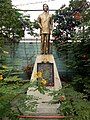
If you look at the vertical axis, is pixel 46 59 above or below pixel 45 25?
below

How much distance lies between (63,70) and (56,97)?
5.45 metres

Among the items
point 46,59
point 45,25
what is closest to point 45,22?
point 45,25

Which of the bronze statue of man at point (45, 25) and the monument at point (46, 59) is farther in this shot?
the bronze statue of man at point (45, 25)

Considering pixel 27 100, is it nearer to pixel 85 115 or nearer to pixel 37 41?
pixel 85 115

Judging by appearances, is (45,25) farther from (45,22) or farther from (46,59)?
(46,59)

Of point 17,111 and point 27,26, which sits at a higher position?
point 27,26

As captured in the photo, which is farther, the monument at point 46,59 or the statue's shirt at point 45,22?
the statue's shirt at point 45,22

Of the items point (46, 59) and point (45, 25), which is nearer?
point (46, 59)

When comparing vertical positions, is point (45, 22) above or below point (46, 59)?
above


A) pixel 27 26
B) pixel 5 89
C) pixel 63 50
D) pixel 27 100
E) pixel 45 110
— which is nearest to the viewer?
pixel 5 89

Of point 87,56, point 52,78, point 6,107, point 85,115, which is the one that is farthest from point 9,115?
point 87,56

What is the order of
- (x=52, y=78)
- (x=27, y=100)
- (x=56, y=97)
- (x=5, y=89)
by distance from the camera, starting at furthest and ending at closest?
(x=52, y=78) < (x=56, y=97) < (x=27, y=100) < (x=5, y=89)

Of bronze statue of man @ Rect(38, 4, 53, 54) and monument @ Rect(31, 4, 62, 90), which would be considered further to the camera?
bronze statue of man @ Rect(38, 4, 53, 54)

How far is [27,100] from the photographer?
400 centimetres
